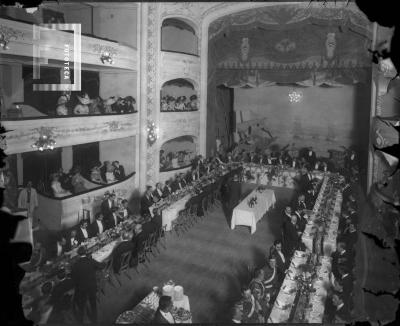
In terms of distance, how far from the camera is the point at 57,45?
752 cm

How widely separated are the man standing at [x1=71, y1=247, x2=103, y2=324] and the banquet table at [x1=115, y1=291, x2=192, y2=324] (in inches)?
34.9

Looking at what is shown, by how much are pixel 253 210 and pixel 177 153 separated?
9.08ft

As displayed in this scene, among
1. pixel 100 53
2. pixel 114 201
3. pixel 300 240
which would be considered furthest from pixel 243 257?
pixel 100 53

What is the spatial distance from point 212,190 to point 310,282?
12.3 ft

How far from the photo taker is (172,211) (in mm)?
9656

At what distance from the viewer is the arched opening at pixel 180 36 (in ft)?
32.9

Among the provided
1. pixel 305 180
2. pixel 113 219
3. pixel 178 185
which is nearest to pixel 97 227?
pixel 113 219

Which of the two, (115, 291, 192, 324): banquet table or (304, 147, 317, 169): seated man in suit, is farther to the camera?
(304, 147, 317, 169): seated man in suit

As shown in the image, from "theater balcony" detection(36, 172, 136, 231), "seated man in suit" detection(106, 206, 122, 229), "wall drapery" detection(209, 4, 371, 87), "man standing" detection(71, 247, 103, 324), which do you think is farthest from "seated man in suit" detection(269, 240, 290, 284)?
"theater balcony" detection(36, 172, 136, 231)

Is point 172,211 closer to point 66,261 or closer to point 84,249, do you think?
point 84,249

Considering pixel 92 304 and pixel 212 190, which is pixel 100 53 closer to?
pixel 212 190

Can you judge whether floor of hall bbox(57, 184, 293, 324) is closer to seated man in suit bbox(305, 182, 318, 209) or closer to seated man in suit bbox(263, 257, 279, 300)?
seated man in suit bbox(305, 182, 318, 209)

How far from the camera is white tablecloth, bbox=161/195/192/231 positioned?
9.42 m

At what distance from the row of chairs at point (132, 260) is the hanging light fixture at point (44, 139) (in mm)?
3486
